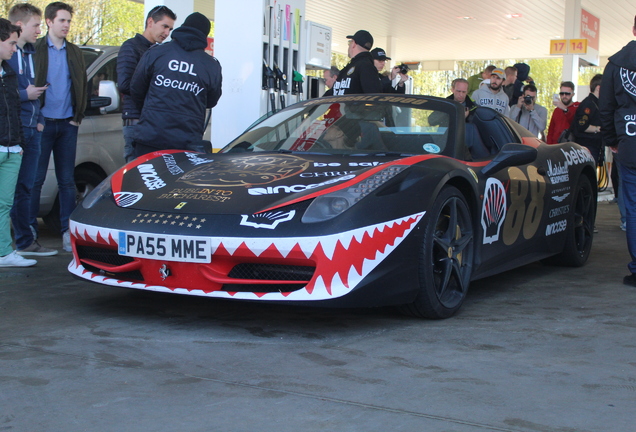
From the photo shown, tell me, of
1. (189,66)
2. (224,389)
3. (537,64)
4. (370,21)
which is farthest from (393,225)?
(537,64)

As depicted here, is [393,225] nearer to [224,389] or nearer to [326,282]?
[326,282]

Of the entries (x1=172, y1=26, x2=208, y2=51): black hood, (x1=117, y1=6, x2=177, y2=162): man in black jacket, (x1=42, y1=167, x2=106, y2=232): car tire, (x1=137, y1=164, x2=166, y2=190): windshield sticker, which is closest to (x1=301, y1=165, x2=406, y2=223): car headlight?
(x1=137, y1=164, x2=166, y2=190): windshield sticker

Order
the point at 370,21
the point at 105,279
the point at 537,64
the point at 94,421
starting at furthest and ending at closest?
the point at 537,64 < the point at 370,21 < the point at 105,279 < the point at 94,421

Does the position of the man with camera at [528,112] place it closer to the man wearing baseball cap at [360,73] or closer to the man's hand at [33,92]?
the man wearing baseball cap at [360,73]

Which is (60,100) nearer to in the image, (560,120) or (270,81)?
(270,81)

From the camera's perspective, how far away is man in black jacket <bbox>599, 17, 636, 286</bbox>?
5184mm

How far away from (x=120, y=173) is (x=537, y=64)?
195ft

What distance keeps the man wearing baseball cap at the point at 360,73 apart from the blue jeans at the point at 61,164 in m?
2.36

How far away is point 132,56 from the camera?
616cm

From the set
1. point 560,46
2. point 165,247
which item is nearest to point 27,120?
point 165,247

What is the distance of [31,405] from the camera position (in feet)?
8.45

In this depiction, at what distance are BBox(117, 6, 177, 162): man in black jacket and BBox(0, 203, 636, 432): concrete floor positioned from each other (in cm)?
172

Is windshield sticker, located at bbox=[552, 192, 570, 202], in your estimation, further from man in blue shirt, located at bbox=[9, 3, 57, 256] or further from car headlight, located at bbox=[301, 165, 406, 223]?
man in blue shirt, located at bbox=[9, 3, 57, 256]

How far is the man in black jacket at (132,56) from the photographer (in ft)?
20.0
